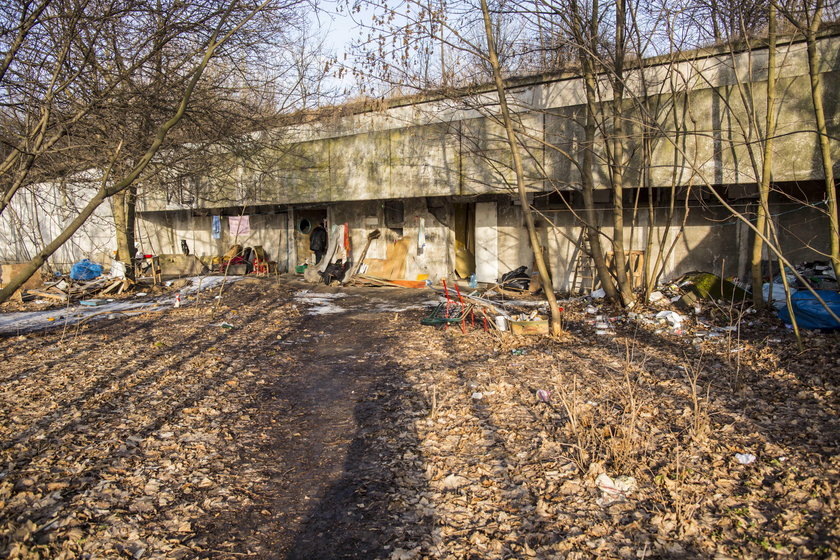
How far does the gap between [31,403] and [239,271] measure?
38.5 feet

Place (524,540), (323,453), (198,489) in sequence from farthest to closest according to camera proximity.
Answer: (323,453) → (198,489) → (524,540)

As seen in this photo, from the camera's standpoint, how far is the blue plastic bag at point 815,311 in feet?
23.7

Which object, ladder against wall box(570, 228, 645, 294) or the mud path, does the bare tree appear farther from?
ladder against wall box(570, 228, 645, 294)

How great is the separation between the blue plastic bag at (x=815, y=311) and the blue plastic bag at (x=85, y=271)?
15.7m

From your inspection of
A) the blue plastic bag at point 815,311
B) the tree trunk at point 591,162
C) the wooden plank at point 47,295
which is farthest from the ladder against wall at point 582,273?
the wooden plank at point 47,295

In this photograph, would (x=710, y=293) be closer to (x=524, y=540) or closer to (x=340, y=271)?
(x=524, y=540)

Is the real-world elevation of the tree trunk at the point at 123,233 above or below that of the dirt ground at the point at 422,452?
above

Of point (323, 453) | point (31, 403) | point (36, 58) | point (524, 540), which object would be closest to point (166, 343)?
point (31, 403)

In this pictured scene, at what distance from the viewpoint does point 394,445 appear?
14.7ft

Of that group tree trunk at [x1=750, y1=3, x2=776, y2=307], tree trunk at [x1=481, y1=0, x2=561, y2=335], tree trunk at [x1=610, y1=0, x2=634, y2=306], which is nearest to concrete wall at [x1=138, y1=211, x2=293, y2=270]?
tree trunk at [x1=610, y1=0, x2=634, y2=306]

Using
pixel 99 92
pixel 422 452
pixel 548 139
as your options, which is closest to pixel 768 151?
pixel 548 139

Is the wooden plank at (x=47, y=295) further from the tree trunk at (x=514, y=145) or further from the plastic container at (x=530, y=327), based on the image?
the tree trunk at (x=514, y=145)

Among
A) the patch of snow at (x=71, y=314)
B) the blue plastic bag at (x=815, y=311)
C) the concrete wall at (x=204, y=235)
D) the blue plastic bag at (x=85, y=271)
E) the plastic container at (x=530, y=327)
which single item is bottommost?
the plastic container at (x=530, y=327)

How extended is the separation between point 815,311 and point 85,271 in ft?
52.9
